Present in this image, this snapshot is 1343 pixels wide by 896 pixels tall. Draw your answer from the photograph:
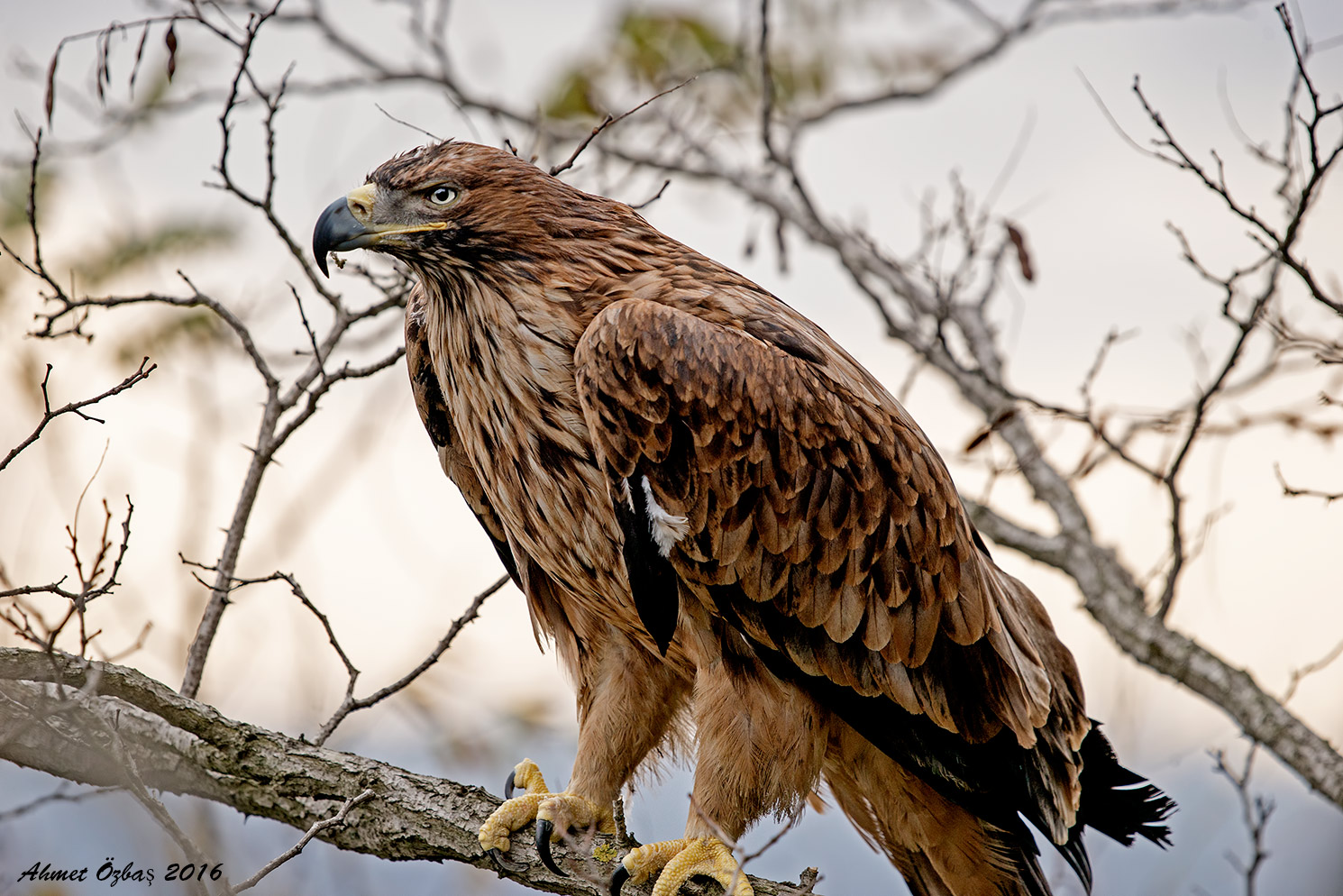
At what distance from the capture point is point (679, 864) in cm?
298

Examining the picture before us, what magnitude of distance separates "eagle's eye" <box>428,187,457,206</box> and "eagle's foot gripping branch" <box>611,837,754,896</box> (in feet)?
5.74

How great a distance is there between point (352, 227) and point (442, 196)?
251 mm

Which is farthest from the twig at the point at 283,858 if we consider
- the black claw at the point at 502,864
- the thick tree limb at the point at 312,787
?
the black claw at the point at 502,864

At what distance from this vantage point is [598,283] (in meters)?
3.15

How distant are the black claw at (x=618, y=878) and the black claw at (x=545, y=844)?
0.16m

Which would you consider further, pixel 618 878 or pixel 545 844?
pixel 545 844

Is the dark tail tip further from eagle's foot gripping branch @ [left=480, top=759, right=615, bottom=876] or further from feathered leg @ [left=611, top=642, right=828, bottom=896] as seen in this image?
eagle's foot gripping branch @ [left=480, top=759, right=615, bottom=876]

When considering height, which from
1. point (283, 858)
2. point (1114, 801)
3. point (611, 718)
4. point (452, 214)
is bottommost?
point (1114, 801)

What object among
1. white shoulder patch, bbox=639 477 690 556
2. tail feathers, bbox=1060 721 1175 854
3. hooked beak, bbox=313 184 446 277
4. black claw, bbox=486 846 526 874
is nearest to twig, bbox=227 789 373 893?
black claw, bbox=486 846 526 874

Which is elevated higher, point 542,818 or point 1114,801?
point 542,818

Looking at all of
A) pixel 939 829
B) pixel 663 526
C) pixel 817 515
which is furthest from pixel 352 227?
pixel 939 829

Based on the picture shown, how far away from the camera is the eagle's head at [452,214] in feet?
10.3

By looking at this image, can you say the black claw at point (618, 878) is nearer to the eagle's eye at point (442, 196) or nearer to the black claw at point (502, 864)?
the black claw at point (502, 864)

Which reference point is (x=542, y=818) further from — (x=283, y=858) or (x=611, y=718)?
(x=283, y=858)
